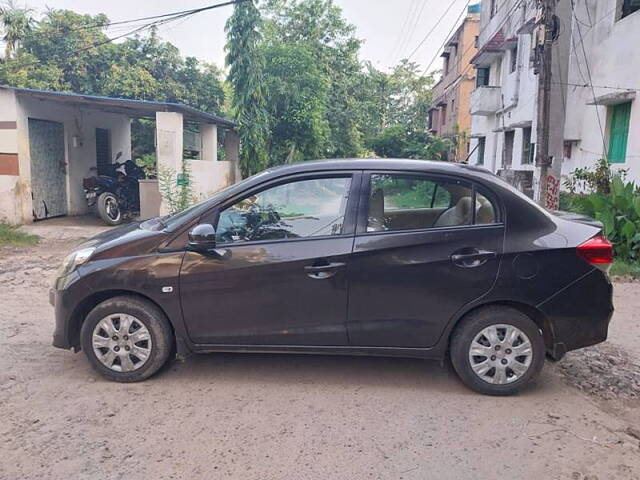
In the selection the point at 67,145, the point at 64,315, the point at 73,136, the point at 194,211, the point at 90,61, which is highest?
the point at 90,61

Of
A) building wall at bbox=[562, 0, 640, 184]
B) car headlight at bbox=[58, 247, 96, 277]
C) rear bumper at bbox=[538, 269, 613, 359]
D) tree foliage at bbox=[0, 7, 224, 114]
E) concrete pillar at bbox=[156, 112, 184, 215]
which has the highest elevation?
tree foliage at bbox=[0, 7, 224, 114]

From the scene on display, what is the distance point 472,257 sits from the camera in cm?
370

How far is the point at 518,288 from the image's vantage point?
12.1 ft

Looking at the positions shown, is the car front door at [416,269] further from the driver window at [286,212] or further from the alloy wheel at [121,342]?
the alloy wheel at [121,342]

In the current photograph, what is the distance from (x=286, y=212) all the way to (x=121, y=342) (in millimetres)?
1528

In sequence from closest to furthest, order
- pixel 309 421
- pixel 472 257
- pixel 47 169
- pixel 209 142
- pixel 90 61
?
pixel 309 421 → pixel 472 257 → pixel 47 169 → pixel 209 142 → pixel 90 61

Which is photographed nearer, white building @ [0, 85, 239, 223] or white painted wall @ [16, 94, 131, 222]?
white building @ [0, 85, 239, 223]

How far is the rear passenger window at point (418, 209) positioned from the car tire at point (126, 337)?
1704 mm

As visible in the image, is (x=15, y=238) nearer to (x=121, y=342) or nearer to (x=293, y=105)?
(x=121, y=342)

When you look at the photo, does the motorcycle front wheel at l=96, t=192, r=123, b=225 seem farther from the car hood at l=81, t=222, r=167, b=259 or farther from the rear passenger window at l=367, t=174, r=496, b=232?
the rear passenger window at l=367, t=174, r=496, b=232

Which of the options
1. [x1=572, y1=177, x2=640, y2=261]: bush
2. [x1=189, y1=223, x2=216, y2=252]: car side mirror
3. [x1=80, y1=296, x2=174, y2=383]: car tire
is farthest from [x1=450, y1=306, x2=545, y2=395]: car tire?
[x1=572, y1=177, x2=640, y2=261]: bush

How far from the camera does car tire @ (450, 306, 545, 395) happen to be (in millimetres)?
3727

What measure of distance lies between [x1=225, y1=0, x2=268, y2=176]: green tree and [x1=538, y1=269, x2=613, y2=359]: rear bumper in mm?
14291

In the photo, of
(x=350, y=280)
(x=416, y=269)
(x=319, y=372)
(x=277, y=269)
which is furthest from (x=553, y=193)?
(x=277, y=269)
